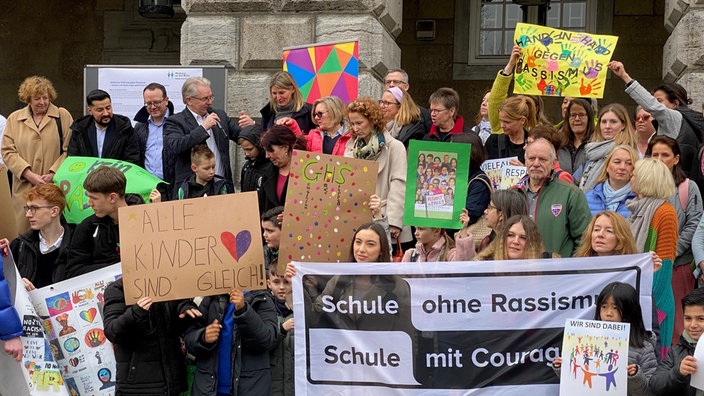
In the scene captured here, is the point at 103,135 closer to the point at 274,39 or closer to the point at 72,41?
the point at 274,39

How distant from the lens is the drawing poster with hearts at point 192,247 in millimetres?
7992

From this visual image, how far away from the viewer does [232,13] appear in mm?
12102

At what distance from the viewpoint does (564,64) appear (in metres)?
9.98

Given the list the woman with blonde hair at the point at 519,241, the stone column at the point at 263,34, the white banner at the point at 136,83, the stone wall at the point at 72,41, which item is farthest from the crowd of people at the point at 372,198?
the stone wall at the point at 72,41

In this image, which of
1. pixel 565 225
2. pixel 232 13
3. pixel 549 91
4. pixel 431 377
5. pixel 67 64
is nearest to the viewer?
pixel 431 377

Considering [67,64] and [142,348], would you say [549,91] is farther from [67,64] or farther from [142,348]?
[67,64]

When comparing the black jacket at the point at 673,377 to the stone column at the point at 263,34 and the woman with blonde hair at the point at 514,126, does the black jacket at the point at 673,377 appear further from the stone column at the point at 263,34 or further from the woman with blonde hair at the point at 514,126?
the stone column at the point at 263,34

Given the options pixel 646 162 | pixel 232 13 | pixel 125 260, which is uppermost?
pixel 232 13

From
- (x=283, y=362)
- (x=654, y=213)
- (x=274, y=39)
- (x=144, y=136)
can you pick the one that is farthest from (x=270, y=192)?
(x=654, y=213)

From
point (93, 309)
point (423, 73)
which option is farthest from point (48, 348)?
point (423, 73)

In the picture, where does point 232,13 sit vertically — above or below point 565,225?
above

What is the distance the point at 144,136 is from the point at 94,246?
84.1 inches

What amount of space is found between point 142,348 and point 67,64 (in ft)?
31.4

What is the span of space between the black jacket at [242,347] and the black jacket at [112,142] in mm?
2782
